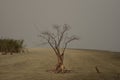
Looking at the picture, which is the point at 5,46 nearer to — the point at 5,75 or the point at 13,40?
the point at 13,40

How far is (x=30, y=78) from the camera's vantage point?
10.6m

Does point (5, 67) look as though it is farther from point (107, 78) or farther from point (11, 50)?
point (11, 50)

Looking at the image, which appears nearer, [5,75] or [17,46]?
[5,75]

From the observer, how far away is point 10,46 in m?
21.2

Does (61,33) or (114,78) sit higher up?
(61,33)

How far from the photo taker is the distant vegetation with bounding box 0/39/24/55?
827 inches

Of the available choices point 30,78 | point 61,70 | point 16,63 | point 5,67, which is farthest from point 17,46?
point 30,78

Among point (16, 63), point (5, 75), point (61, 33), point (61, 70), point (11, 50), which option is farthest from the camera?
point (11, 50)

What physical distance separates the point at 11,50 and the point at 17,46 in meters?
0.59

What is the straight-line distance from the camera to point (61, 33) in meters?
14.1

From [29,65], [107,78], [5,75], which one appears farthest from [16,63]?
[107,78]

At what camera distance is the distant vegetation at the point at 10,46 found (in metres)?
21.0

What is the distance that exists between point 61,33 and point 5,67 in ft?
8.90

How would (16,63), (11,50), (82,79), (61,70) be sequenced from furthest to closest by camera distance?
(11,50), (16,63), (61,70), (82,79)
